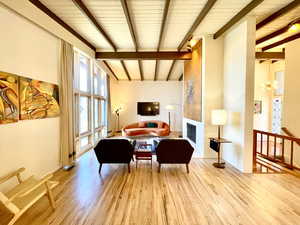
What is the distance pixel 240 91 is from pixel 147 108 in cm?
654

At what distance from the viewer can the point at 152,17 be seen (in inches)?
150

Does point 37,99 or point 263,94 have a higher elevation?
point 263,94

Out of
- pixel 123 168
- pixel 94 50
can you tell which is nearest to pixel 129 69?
pixel 94 50

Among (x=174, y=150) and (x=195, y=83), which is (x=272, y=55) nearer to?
(x=195, y=83)

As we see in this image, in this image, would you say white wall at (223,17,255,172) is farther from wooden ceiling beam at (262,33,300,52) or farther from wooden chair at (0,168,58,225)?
wooden chair at (0,168,58,225)

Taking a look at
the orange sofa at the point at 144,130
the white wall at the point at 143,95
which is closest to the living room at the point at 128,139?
the orange sofa at the point at 144,130

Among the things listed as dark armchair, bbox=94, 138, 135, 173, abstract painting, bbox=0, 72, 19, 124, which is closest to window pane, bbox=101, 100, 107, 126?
dark armchair, bbox=94, 138, 135, 173

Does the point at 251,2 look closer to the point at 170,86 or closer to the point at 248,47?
the point at 248,47

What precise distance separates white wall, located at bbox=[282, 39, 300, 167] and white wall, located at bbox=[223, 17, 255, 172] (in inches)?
87.2

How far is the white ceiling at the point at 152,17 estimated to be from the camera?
3266mm

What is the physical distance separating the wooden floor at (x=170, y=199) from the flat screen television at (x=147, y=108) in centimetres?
624

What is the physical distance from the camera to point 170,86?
10.2 m

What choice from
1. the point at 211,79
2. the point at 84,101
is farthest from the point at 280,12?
the point at 84,101

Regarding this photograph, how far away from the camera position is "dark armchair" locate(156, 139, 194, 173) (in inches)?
143
